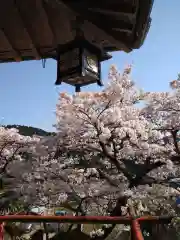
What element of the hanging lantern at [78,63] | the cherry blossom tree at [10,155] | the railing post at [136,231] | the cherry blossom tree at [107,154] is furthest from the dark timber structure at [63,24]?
the cherry blossom tree at [10,155]

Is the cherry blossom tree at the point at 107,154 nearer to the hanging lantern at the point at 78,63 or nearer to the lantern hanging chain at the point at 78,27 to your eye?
the hanging lantern at the point at 78,63

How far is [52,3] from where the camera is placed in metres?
2.25

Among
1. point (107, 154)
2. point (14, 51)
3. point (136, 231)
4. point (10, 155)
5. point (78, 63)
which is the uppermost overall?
point (14, 51)

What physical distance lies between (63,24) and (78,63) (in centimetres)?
42

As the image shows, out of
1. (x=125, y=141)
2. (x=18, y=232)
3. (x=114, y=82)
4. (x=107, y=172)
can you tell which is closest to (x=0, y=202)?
(x=18, y=232)

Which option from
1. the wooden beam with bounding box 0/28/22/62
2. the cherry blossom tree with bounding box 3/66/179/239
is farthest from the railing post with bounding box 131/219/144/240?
the cherry blossom tree with bounding box 3/66/179/239

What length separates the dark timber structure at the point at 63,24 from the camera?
227 cm

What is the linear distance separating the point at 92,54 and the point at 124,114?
230 inches

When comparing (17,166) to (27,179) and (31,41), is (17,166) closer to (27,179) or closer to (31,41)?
(27,179)

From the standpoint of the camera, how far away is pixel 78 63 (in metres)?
2.84

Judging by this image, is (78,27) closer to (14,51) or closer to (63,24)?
(63,24)

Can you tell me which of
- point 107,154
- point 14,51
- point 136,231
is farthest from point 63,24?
point 107,154

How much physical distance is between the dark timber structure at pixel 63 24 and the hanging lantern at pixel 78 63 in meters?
0.13

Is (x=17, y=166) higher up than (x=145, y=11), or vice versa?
(x=145, y=11)
